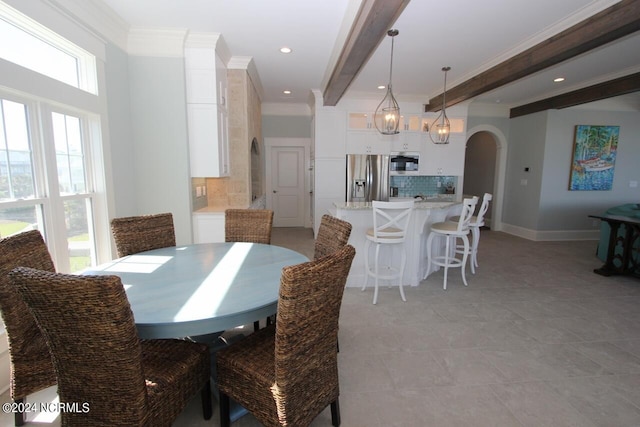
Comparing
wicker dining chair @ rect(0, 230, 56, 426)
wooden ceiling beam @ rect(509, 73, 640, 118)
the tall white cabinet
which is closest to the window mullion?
wicker dining chair @ rect(0, 230, 56, 426)

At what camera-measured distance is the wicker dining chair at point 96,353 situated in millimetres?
950

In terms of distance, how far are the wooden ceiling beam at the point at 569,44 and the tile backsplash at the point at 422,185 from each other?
2221mm

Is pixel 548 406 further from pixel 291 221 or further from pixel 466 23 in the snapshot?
pixel 291 221

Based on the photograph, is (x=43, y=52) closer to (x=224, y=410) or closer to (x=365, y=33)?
(x=365, y=33)

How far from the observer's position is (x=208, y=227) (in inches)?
136

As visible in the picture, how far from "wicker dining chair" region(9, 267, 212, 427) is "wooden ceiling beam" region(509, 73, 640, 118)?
6189 mm

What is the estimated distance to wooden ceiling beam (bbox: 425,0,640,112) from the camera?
7.67 feet

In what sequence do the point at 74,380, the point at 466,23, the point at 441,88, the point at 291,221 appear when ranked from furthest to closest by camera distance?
the point at 291,221, the point at 441,88, the point at 466,23, the point at 74,380

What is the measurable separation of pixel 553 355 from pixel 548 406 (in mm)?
635

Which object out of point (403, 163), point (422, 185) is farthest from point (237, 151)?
point (422, 185)

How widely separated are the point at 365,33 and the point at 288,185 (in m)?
4.64

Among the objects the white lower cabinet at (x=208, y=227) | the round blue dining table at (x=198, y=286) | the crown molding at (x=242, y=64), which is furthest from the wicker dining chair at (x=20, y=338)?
the crown molding at (x=242, y=64)

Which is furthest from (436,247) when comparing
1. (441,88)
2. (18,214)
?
(18,214)

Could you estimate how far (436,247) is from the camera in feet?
13.0
